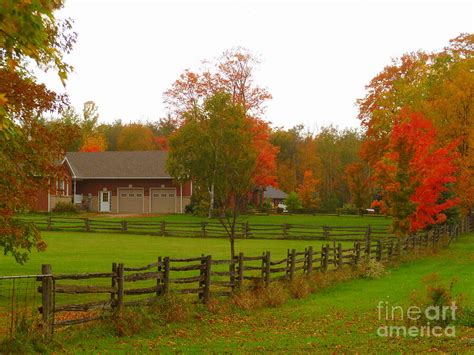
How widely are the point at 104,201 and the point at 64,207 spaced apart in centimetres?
511

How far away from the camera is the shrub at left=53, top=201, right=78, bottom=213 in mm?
58469

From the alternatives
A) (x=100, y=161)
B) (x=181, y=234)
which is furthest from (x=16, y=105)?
(x=100, y=161)

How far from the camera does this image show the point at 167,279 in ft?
49.2

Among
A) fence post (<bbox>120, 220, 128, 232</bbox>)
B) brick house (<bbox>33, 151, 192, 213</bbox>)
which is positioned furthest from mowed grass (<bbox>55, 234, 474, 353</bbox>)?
brick house (<bbox>33, 151, 192, 213</bbox>)

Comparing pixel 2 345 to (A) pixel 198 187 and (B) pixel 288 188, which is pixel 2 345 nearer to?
(A) pixel 198 187

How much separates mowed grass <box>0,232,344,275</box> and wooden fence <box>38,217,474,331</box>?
2988mm

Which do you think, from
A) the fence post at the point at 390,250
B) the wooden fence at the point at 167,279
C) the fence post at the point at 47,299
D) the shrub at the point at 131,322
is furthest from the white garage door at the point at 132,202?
the fence post at the point at 47,299

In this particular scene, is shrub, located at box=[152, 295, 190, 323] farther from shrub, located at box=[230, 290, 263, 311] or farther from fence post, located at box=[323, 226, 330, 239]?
fence post, located at box=[323, 226, 330, 239]

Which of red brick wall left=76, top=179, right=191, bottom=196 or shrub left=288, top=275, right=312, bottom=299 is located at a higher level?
red brick wall left=76, top=179, right=191, bottom=196

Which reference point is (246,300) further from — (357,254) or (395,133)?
(395,133)

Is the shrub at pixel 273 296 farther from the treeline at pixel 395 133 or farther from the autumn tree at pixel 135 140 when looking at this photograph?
the autumn tree at pixel 135 140

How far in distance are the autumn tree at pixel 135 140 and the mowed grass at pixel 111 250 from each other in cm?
5500

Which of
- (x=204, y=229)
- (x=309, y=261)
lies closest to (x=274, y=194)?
Result: (x=204, y=229)

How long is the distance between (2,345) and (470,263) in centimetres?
2333
